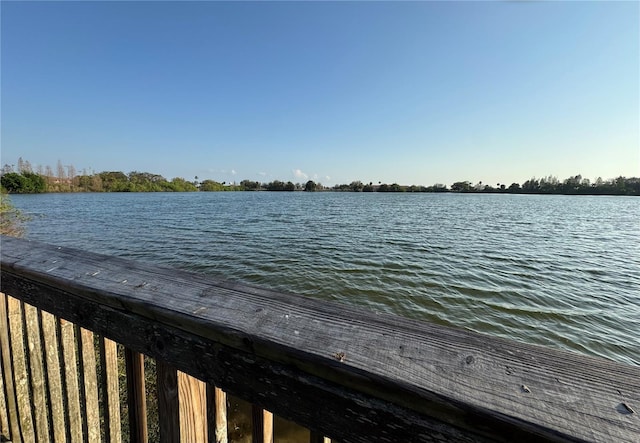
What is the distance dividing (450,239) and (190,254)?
487 inches

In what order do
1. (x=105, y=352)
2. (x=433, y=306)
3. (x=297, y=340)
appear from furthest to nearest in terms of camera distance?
(x=433, y=306) → (x=105, y=352) → (x=297, y=340)

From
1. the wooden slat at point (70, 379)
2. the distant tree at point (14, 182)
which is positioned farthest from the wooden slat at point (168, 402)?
the distant tree at point (14, 182)

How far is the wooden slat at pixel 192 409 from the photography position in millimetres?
903

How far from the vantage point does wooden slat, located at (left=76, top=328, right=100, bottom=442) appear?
118 cm

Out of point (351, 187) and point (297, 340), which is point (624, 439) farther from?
point (351, 187)

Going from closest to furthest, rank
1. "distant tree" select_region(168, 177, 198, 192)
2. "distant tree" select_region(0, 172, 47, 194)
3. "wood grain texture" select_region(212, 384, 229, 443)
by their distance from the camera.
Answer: "wood grain texture" select_region(212, 384, 229, 443)
"distant tree" select_region(0, 172, 47, 194)
"distant tree" select_region(168, 177, 198, 192)

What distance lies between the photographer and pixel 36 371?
4.76 feet

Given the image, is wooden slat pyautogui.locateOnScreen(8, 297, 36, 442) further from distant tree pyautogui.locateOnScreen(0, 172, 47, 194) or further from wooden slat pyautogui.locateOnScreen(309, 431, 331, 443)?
distant tree pyautogui.locateOnScreen(0, 172, 47, 194)

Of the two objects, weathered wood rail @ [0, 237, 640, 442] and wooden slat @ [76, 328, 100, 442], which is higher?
weathered wood rail @ [0, 237, 640, 442]

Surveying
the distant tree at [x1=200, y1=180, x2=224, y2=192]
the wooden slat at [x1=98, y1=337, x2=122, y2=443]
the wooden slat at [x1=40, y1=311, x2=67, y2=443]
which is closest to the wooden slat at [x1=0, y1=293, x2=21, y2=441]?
the wooden slat at [x1=40, y1=311, x2=67, y2=443]

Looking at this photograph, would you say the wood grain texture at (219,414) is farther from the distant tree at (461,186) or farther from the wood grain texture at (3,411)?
the distant tree at (461,186)

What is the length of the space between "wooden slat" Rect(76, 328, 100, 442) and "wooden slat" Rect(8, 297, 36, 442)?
61cm

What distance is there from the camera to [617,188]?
87.4 metres

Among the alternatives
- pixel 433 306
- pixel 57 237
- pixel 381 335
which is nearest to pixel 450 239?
pixel 433 306
